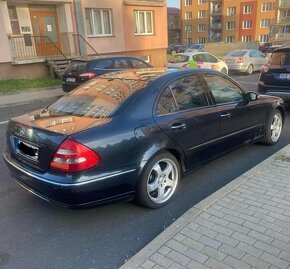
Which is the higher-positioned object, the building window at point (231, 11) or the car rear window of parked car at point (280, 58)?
the building window at point (231, 11)

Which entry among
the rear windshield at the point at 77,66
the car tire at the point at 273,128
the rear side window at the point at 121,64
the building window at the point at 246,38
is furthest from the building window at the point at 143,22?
the building window at the point at 246,38

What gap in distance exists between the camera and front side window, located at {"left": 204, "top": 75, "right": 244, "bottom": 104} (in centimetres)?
424

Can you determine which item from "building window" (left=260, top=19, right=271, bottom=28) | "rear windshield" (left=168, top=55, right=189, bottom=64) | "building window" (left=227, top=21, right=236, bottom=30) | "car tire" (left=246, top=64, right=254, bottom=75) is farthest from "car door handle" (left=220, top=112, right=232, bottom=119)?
"building window" (left=227, top=21, right=236, bottom=30)

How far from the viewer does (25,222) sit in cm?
332

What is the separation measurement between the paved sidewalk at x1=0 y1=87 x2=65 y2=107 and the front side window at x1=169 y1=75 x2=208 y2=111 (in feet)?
27.8

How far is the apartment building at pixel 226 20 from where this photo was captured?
5931cm

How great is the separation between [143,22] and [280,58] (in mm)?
15073

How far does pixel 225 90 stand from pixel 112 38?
1556 cm

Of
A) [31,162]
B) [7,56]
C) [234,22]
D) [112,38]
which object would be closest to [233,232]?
[31,162]

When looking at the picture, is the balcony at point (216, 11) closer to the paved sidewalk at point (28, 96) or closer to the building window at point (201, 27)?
the building window at point (201, 27)

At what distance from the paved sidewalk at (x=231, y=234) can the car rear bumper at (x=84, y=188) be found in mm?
599

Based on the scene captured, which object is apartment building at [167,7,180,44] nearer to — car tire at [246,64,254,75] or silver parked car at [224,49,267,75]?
silver parked car at [224,49,267,75]

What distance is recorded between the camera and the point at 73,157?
2.85 m

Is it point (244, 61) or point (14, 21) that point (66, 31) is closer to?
point (14, 21)
